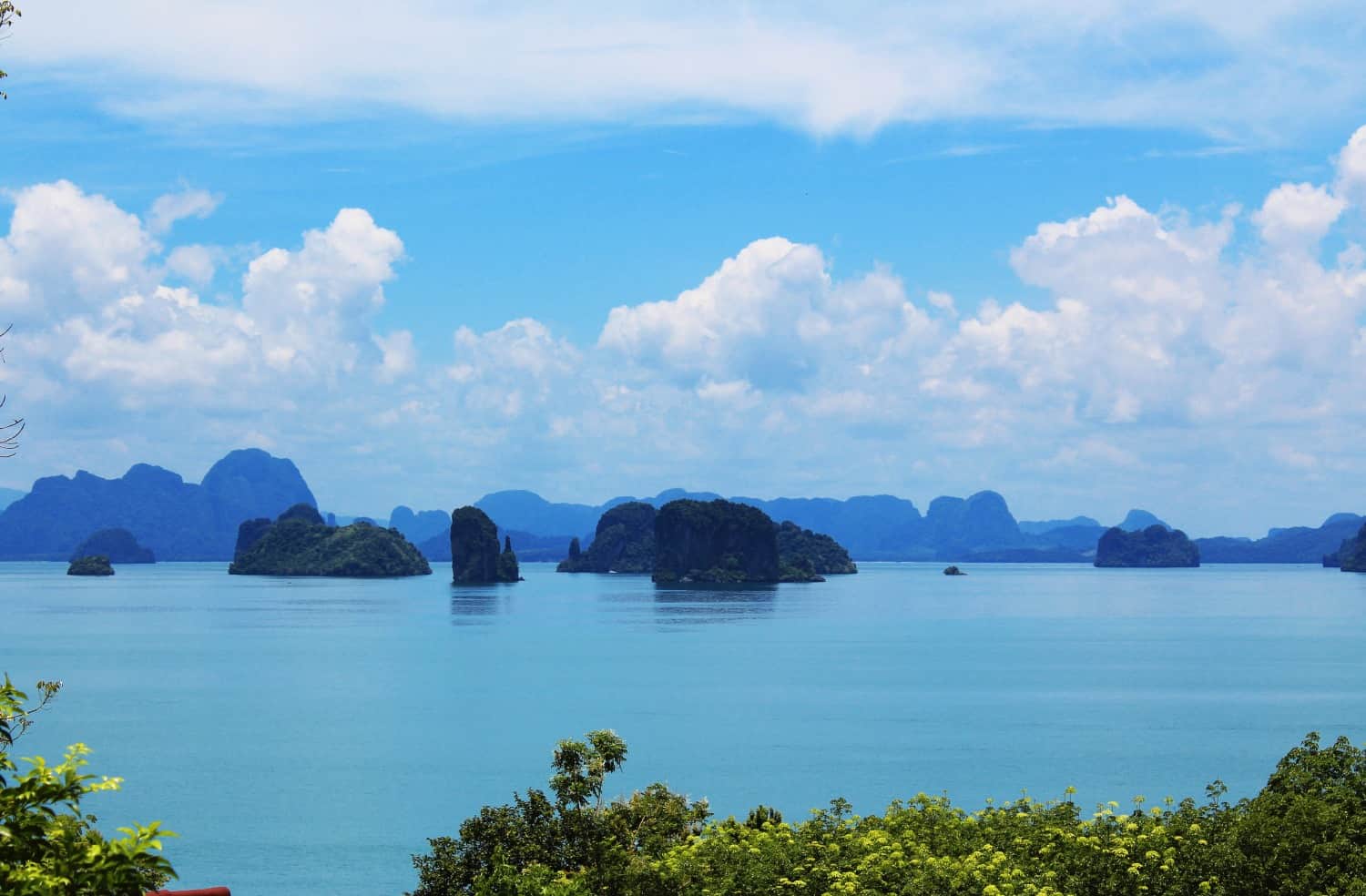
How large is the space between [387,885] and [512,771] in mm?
20153

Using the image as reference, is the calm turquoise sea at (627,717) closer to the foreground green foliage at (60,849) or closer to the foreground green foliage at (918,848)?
the foreground green foliage at (918,848)

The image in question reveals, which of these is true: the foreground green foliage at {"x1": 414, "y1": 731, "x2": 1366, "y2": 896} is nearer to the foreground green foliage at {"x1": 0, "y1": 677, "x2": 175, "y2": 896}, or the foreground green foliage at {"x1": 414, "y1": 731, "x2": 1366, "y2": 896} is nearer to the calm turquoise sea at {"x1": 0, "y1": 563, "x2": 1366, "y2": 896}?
the foreground green foliage at {"x1": 0, "y1": 677, "x2": 175, "y2": 896}

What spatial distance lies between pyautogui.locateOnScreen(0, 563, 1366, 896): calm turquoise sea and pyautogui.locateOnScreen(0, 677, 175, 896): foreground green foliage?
32.6 meters

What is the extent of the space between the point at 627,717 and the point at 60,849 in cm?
7155

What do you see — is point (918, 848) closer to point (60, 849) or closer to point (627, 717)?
point (60, 849)

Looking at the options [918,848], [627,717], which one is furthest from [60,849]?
[627,717]

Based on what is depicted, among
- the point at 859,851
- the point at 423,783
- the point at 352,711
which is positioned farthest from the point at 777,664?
the point at 859,851

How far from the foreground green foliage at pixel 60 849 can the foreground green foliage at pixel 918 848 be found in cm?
1006

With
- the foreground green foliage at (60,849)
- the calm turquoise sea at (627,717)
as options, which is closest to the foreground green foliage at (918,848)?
the foreground green foliage at (60,849)

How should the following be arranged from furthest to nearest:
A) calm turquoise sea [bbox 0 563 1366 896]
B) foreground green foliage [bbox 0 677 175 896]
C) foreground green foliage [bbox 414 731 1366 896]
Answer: calm turquoise sea [bbox 0 563 1366 896], foreground green foliage [bbox 414 731 1366 896], foreground green foliage [bbox 0 677 175 896]

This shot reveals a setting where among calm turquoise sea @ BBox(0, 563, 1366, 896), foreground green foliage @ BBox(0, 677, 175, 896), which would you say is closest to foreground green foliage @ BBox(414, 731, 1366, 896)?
foreground green foliage @ BBox(0, 677, 175, 896)

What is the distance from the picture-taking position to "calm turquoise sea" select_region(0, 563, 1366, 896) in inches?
2122

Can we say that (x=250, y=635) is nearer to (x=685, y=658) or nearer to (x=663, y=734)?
(x=685, y=658)

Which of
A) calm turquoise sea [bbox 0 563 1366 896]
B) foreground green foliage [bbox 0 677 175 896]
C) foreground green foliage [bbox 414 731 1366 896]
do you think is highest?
foreground green foliage [bbox 0 677 175 896]
